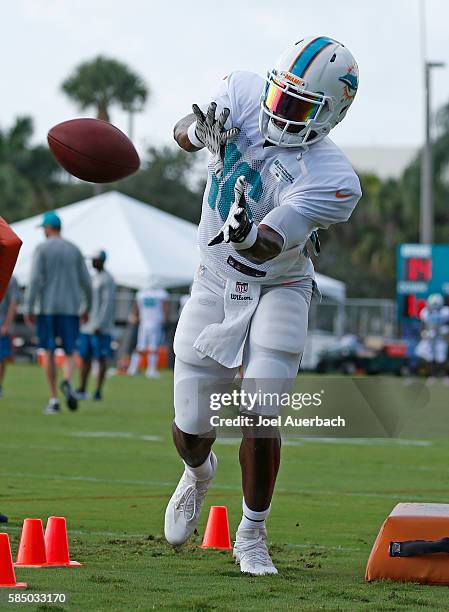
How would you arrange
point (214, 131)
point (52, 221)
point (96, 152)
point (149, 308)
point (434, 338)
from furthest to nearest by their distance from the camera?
point (434, 338) → point (149, 308) → point (52, 221) → point (96, 152) → point (214, 131)

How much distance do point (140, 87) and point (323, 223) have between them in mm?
52470

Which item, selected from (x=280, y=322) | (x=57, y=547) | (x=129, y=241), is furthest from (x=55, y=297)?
(x=129, y=241)

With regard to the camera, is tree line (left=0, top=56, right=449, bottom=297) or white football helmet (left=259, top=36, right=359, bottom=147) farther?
tree line (left=0, top=56, right=449, bottom=297)

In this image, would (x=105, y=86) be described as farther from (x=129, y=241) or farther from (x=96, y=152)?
(x=96, y=152)

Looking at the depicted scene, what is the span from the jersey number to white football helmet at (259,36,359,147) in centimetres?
15

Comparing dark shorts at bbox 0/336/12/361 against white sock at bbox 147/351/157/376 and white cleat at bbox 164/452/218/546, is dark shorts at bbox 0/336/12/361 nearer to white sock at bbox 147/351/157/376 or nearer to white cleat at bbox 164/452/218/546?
white sock at bbox 147/351/157/376

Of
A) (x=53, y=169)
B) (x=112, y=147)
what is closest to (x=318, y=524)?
(x=112, y=147)

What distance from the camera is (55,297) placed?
13.6m

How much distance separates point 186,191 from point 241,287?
173ft

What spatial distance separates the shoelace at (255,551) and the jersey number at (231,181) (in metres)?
1.32

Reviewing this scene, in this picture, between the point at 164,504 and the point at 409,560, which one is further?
the point at 164,504

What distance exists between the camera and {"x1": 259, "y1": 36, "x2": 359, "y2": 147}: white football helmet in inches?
209

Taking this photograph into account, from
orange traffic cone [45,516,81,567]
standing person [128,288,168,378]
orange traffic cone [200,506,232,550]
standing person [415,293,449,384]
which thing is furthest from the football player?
standing person [415,293,449,384]

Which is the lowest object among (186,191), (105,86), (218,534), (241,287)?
(218,534)
